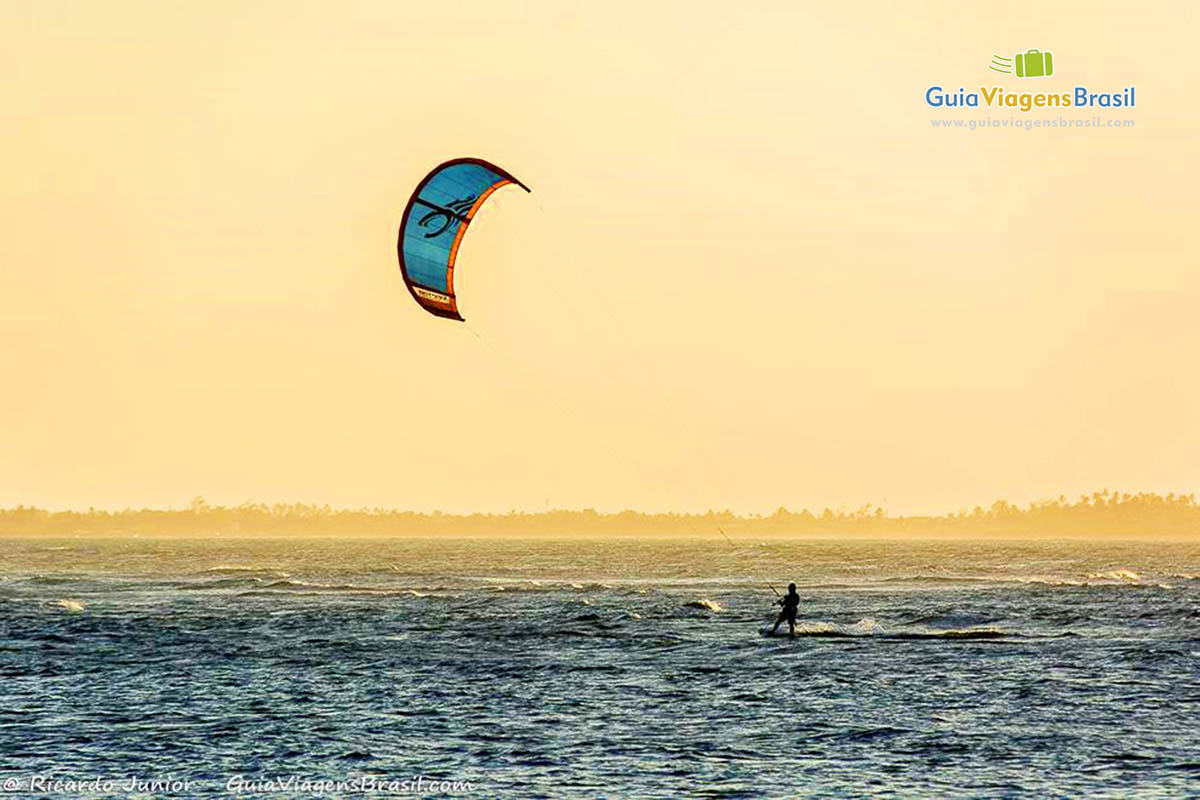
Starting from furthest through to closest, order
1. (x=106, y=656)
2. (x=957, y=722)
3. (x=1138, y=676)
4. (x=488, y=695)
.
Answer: (x=106, y=656), (x=1138, y=676), (x=488, y=695), (x=957, y=722)

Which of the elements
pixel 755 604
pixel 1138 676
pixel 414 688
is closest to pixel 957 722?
pixel 1138 676

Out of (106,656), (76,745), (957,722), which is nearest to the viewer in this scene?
(76,745)

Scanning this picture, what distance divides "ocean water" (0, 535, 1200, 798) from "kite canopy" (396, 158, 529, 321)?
9.93m

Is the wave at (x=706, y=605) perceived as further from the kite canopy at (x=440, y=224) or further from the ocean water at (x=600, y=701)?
the kite canopy at (x=440, y=224)

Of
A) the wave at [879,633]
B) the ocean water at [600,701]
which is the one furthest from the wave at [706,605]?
the wave at [879,633]

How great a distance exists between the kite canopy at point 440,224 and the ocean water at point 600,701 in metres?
9.93

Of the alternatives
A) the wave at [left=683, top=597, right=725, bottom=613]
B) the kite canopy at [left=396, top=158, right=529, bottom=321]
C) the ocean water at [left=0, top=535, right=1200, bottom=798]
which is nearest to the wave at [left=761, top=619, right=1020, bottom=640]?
the ocean water at [left=0, top=535, right=1200, bottom=798]

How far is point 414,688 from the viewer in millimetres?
37969

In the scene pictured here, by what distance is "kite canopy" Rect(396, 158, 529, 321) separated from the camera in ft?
119

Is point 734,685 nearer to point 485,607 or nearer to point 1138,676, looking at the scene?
point 1138,676

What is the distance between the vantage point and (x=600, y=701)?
3541 centimetres

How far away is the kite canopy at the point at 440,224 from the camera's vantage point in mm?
36312

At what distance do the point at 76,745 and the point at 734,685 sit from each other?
16.0 meters

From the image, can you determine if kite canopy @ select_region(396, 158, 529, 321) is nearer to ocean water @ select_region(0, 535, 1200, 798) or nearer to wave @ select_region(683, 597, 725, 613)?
ocean water @ select_region(0, 535, 1200, 798)
